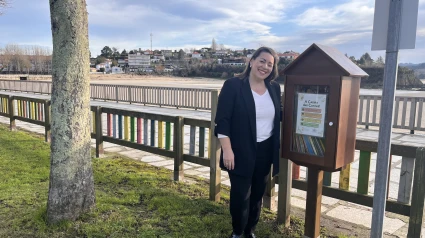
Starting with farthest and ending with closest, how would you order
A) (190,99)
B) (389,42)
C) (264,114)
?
1. (190,99)
2. (264,114)
3. (389,42)

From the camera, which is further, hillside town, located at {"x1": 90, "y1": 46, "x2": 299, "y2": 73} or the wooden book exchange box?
hillside town, located at {"x1": 90, "y1": 46, "x2": 299, "y2": 73}

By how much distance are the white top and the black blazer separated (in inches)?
2.2

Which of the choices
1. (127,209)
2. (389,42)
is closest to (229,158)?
(389,42)

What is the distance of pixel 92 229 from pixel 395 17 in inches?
124

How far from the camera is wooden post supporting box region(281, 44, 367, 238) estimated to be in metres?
2.75

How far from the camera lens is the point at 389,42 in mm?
2160

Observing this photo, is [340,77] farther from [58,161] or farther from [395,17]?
[58,161]

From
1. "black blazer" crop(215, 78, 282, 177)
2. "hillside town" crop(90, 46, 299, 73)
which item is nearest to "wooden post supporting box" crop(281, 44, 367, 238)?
"black blazer" crop(215, 78, 282, 177)

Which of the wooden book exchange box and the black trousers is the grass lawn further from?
the wooden book exchange box

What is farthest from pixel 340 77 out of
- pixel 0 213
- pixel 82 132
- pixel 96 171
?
pixel 96 171

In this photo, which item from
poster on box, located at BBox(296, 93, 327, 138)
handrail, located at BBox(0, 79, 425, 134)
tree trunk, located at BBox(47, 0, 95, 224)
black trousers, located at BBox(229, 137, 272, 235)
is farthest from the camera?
handrail, located at BBox(0, 79, 425, 134)

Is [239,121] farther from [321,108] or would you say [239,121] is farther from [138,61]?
[138,61]

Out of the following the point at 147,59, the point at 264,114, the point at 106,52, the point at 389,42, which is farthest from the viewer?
the point at 106,52

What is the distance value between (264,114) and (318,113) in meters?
0.45
